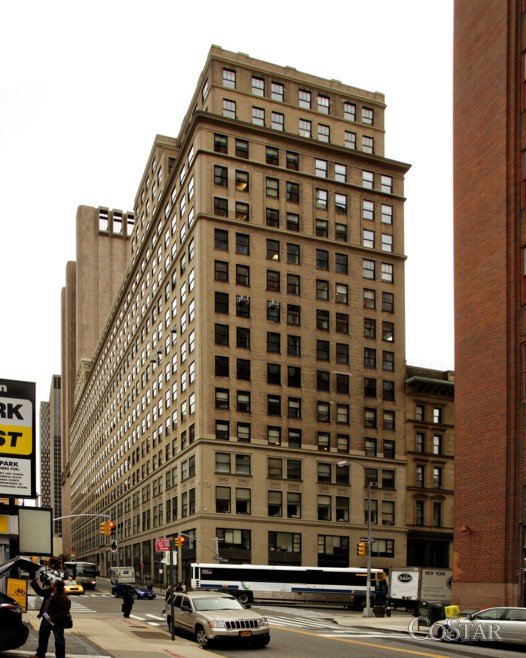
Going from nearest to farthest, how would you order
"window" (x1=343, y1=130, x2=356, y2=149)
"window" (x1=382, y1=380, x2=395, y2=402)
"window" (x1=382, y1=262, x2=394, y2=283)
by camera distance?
1. "window" (x1=382, y1=380, x2=395, y2=402)
2. "window" (x1=382, y1=262, x2=394, y2=283)
3. "window" (x1=343, y1=130, x2=356, y2=149)

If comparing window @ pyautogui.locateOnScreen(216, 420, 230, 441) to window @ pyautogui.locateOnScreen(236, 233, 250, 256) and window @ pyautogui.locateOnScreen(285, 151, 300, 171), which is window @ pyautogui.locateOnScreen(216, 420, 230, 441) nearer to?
window @ pyautogui.locateOnScreen(236, 233, 250, 256)

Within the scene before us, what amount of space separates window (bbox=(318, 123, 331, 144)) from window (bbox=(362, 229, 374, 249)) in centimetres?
1032

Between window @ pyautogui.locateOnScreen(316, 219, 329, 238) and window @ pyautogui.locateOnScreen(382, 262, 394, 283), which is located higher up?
window @ pyautogui.locateOnScreen(316, 219, 329, 238)

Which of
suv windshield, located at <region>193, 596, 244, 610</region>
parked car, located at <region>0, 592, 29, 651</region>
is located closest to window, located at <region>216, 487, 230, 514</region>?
suv windshield, located at <region>193, 596, 244, 610</region>

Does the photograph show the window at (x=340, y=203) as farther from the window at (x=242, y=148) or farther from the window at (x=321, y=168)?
the window at (x=242, y=148)

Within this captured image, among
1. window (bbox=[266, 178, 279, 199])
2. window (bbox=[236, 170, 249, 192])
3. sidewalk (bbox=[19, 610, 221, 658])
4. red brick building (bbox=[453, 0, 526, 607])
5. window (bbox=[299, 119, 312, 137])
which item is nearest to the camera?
sidewalk (bbox=[19, 610, 221, 658])

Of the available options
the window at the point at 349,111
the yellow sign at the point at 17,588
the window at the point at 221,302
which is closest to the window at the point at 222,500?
the window at the point at 221,302

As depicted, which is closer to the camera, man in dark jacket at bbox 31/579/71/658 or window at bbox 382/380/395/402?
man in dark jacket at bbox 31/579/71/658

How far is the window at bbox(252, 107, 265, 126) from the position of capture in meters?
82.1

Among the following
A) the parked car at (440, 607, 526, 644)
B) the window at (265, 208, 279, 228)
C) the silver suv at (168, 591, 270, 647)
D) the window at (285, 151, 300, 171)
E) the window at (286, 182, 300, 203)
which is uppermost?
the window at (285, 151, 300, 171)

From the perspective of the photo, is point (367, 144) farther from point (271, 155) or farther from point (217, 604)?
point (217, 604)

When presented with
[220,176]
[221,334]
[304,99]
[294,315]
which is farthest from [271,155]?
[221,334]

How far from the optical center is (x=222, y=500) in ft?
237

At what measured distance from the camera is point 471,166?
4609cm
